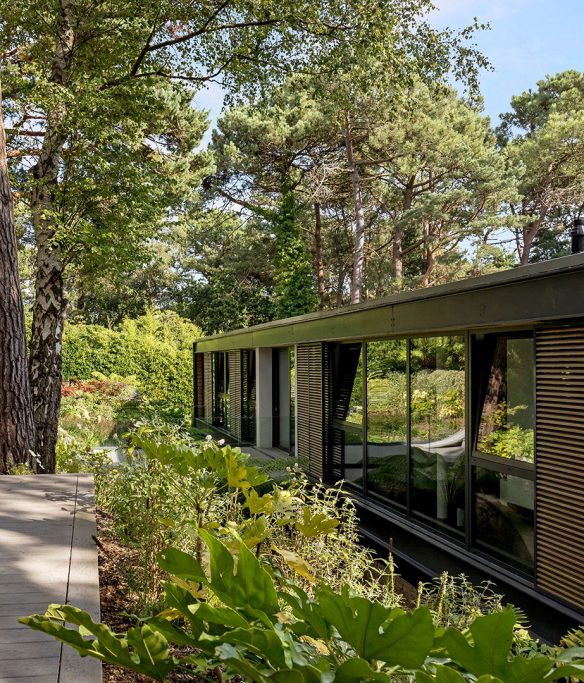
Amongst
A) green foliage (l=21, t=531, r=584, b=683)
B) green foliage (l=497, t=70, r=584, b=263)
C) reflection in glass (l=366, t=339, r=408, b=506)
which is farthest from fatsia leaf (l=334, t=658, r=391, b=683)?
green foliage (l=497, t=70, r=584, b=263)

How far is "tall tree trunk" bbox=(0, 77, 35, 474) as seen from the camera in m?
6.56

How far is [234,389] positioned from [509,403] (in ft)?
35.0

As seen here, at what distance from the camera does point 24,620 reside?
38.5 inches

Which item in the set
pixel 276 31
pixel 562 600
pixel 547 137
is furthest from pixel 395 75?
pixel 547 137

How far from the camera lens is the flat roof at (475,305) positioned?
467cm

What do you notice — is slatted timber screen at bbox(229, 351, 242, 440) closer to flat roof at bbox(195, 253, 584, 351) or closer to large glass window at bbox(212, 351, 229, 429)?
large glass window at bbox(212, 351, 229, 429)

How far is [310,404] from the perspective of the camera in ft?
35.3

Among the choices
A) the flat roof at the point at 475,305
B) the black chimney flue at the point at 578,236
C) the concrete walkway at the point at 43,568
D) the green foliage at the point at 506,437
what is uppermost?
the black chimney flue at the point at 578,236

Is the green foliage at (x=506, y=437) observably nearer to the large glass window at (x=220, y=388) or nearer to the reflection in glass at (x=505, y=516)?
the reflection in glass at (x=505, y=516)

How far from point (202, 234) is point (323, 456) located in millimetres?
21331

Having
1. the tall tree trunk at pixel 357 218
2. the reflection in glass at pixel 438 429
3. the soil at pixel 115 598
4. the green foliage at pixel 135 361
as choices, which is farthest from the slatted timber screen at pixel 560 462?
the tall tree trunk at pixel 357 218

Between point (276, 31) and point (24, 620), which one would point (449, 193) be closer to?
point (276, 31)

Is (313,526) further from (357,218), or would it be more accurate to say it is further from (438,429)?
(357,218)

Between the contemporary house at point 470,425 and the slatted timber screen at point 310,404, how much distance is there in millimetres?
57
